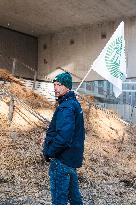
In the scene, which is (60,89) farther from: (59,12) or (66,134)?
(59,12)

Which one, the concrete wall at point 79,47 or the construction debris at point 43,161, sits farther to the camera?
the concrete wall at point 79,47

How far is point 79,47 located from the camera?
25734 millimetres

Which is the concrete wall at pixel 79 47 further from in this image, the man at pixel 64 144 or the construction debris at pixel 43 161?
the man at pixel 64 144

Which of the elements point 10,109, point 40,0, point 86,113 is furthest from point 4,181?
point 40,0

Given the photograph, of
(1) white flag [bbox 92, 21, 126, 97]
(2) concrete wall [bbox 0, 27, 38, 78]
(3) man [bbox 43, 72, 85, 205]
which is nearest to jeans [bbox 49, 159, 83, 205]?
(3) man [bbox 43, 72, 85, 205]

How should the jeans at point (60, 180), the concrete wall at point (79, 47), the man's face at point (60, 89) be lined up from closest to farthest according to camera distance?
the jeans at point (60, 180) < the man's face at point (60, 89) < the concrete wall at point (79, 47)

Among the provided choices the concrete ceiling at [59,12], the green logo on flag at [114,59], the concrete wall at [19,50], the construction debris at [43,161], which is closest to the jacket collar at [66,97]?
the construction debris at [43,161]

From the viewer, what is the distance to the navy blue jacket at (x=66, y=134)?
477 cm

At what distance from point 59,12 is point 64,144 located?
62.6ft

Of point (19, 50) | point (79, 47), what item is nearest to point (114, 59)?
point (79, 47)

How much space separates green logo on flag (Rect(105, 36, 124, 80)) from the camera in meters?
11.6

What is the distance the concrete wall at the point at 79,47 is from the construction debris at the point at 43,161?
297 inches

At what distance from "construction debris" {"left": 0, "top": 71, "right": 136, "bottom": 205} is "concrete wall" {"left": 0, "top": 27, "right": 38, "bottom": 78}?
9868 millimetres

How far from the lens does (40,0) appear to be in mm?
21297
